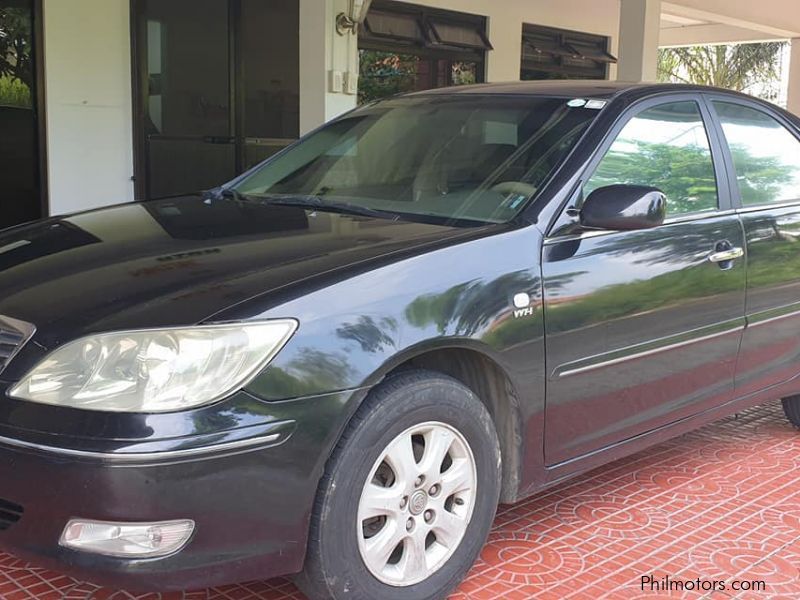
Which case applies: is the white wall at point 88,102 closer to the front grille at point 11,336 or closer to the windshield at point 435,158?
the windshield at point 435,158

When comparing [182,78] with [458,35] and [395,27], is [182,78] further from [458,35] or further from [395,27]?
[458,35]

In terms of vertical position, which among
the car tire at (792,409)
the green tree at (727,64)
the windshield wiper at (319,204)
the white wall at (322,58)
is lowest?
the car tire at (792,409)

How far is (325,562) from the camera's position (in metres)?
2.52

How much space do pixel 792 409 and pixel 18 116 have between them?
602cm

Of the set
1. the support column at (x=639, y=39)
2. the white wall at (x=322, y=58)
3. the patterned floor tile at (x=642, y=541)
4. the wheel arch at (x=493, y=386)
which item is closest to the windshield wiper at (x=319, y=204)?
the wheel arch at (x=493, y=386)

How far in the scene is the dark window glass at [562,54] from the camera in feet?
42.3

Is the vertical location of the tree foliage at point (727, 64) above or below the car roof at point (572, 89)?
above

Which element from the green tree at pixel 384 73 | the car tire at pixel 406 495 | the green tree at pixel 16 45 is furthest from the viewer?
the green tree at pixel 384 73

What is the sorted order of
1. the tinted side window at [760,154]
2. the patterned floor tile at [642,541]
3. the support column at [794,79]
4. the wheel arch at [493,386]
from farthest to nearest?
the support column at [794,79] → the tinted side window at [760,154] → the patterned floor tile at [642,541] → the wheel arch at [493,386]

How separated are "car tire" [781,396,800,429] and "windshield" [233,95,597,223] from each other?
7.13ft

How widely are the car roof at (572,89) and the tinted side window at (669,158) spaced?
3.6 inches

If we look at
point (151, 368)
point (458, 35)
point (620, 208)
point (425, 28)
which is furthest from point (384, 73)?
point (151, 368)

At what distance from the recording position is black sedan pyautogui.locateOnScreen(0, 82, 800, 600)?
2.31 metres

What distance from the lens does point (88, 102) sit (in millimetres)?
7781
